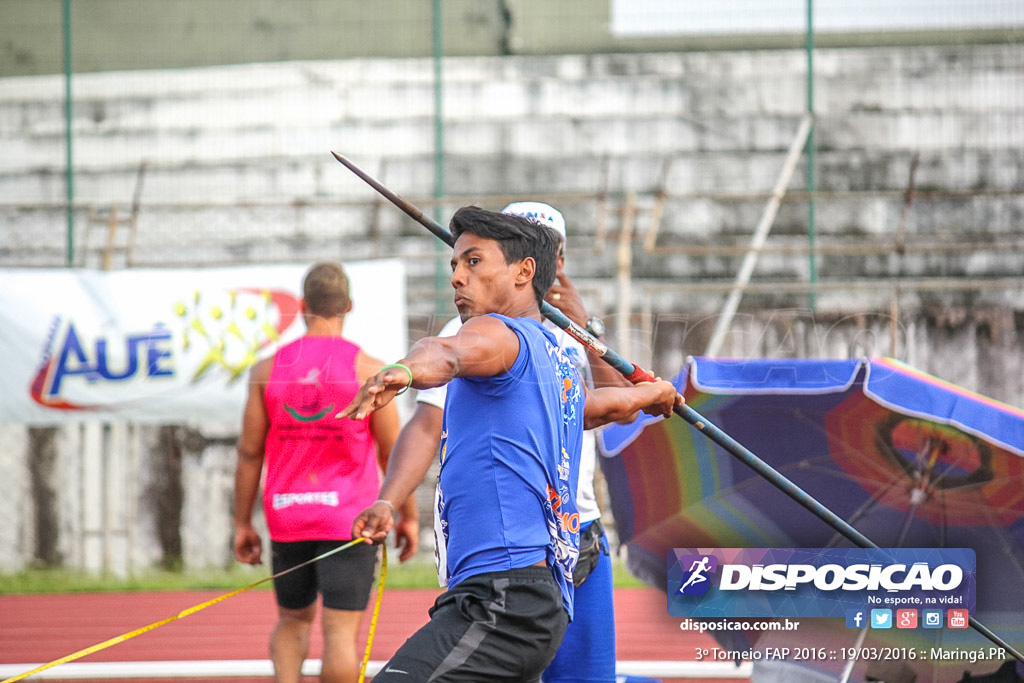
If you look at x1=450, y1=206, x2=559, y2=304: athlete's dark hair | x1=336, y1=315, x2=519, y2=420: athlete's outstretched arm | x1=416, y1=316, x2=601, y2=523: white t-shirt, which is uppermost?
x1=450, y1=206, x2=559, y2=304: athlete's dark hair

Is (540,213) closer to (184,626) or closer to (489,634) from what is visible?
(489,634)

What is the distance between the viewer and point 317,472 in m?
4.83

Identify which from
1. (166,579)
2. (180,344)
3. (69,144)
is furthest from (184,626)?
(69,144)

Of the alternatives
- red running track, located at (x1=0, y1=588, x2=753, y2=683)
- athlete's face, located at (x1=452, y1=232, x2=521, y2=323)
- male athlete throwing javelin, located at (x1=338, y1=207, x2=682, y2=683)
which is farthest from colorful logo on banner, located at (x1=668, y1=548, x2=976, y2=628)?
athlete's face, located at (x1=452, y1=232, x2=521, y2=323)

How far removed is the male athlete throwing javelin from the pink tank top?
1.81 metres

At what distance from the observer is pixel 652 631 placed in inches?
282

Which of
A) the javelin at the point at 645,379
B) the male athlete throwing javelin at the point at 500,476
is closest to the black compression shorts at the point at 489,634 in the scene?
the male athlete throwing javelin at the point at 500,476

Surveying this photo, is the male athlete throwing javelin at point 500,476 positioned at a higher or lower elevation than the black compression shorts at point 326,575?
higher

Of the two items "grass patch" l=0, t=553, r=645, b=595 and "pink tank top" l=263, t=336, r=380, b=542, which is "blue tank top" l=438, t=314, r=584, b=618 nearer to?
"pink tank top" l=263, t=336, r=380, b=542

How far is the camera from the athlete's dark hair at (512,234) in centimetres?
290

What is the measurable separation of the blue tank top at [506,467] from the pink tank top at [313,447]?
1.95 metres

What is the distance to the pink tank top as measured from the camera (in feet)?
15.7

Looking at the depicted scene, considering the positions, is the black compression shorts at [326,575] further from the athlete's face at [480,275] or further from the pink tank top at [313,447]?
the athlete's face at [480,275]

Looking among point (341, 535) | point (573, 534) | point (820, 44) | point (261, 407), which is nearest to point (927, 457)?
point (573, 534)
